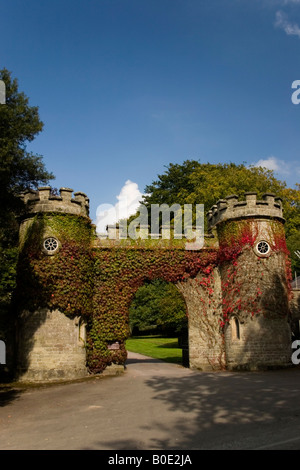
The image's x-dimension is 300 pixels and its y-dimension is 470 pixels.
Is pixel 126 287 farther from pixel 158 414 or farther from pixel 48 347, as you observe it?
pixel 158 414

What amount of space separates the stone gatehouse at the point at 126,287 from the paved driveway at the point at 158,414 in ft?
6.73

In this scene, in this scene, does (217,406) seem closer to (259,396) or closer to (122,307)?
(259,396)

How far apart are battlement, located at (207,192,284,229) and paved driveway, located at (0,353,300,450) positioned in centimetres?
743

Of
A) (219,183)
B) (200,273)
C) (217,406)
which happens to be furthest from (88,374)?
(219,183)

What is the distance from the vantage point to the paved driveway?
7422 millimetres

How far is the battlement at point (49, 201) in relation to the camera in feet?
57.0

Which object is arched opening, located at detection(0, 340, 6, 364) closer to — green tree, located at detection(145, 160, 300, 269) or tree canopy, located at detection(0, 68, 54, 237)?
tree canopy, located at detection(0, 68, 54, 237)

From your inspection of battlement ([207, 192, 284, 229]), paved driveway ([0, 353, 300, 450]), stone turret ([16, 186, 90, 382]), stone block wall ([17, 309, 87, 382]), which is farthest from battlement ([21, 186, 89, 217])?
paved driveway ([0, 353, 300, 450])

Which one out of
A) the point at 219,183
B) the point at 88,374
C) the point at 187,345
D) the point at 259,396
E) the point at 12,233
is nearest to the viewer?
the point at 259,396

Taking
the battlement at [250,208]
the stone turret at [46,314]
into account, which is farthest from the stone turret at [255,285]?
the stone turret at [46,314]

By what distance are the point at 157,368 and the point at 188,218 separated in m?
14.3

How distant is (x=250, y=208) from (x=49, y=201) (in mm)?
9519

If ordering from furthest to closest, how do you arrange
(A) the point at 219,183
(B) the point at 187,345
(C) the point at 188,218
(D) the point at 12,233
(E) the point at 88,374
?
(A) the point at 219,183
(C) the point at 188,218
(B) the point at 187,345
(D) the point at 12,233
(E) the point at 88,374

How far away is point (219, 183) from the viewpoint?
3462 centimetres
